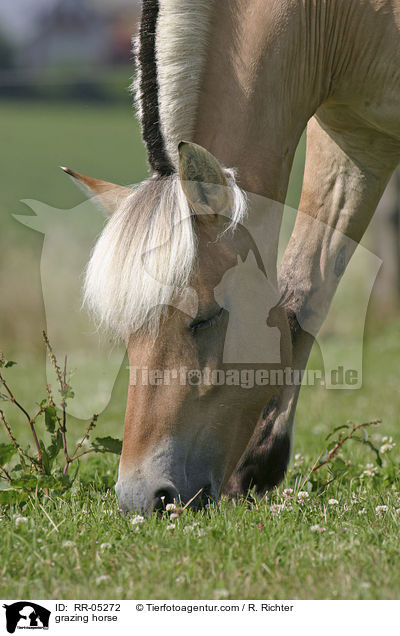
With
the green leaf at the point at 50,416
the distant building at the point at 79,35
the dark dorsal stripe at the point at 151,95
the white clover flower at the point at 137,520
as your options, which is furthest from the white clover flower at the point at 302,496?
the distant building at the point at 79,35

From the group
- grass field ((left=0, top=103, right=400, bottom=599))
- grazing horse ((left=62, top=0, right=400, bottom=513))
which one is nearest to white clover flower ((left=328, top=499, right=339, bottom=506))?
grass field ((left=0, top=103, right=400, bottom=599))

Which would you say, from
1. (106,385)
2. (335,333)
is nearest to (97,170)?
(335,333)

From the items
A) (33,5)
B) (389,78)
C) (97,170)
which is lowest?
(389,78)

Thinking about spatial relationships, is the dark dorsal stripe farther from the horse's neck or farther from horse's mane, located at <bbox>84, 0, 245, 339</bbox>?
the horse's neck

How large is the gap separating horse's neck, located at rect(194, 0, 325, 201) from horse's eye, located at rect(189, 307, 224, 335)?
0.55 m

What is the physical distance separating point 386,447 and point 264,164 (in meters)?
1.67

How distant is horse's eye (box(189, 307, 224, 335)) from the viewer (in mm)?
3094

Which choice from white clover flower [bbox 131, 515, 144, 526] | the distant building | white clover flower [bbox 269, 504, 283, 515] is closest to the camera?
white clover flower [bbox 131, 515, 144, 526]

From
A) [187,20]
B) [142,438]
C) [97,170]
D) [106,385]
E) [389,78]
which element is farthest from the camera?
[97,170]

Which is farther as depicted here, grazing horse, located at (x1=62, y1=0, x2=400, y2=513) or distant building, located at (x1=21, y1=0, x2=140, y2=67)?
distant building, located at (x1=21, y1=0, x2=140, y2=67)

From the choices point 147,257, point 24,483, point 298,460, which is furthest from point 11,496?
point 298,460

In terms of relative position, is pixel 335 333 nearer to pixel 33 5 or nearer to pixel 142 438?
pixel 142 438

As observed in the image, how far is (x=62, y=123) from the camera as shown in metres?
29.8
